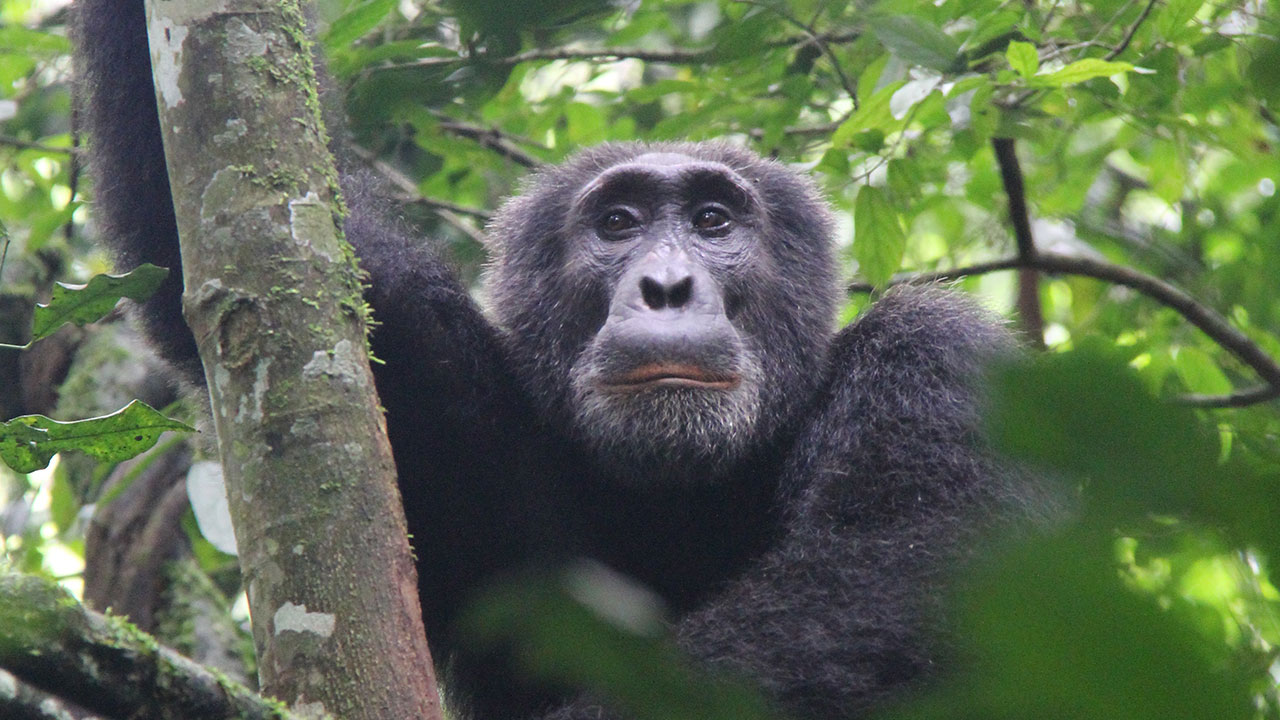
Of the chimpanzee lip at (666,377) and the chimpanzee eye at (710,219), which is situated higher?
the chimpanzee eye at (710,219)

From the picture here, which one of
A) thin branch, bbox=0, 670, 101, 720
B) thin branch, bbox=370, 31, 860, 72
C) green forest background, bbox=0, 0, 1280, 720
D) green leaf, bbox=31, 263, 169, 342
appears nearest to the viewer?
green forest background, bbox=0, 0, 1280, 720

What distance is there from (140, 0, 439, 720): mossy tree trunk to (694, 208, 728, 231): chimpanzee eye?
190 cm

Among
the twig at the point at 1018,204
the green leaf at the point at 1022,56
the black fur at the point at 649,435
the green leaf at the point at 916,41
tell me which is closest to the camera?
the black fur at the point at 649,435

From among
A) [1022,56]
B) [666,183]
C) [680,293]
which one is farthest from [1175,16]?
[680,293]

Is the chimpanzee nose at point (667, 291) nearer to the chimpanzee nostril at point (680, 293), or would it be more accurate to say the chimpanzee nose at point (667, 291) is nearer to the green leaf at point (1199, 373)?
the chimpanzee nostril at point (680, 293)

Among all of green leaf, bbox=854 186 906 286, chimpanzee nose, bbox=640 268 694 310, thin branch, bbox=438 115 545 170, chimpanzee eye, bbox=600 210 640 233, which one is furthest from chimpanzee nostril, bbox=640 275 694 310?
thin branch, bbox=438 115 545 170

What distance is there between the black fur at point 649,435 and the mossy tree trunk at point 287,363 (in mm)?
984

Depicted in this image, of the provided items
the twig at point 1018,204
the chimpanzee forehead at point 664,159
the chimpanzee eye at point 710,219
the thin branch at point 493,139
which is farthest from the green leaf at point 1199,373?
the thin branch at point 493,139

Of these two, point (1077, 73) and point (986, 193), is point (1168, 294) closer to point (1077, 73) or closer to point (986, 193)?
point (986, 193)

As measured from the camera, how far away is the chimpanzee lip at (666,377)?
Answer: 380 centimetres

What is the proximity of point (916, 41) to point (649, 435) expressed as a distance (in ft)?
5.59

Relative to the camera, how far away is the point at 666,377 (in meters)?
3.80

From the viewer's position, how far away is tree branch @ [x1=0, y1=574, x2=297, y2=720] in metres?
1.62

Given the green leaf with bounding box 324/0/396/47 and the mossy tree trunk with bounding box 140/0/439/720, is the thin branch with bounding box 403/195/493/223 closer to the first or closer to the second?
the green leaf with bounding box 324/0/396/47
